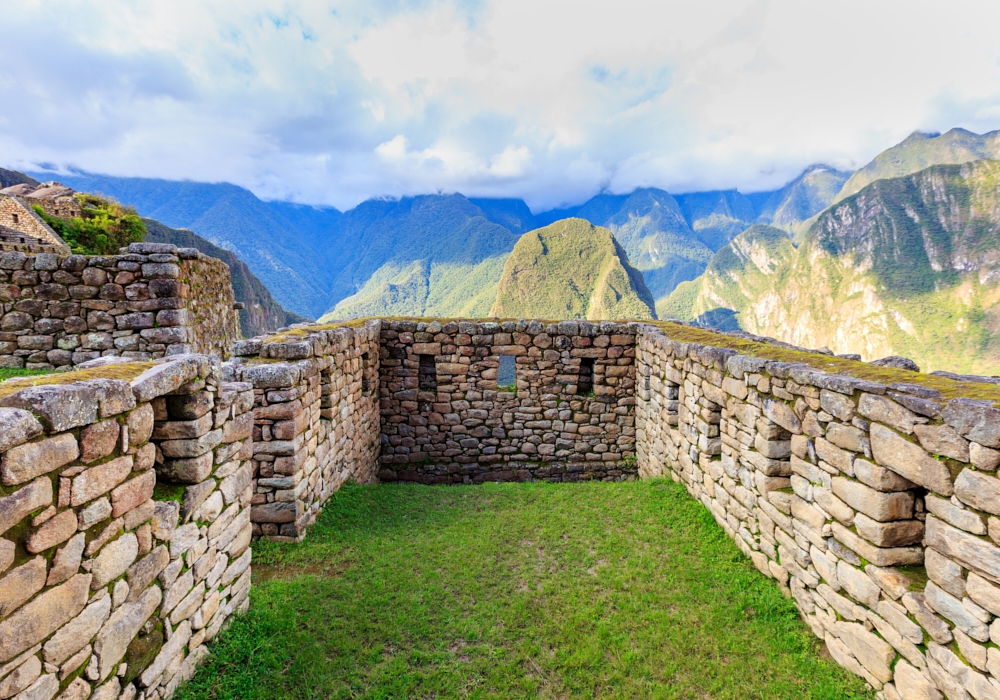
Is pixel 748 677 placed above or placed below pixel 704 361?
below

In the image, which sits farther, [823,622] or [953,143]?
[953,143]

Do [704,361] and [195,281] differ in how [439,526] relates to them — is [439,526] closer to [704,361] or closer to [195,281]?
[704,361]

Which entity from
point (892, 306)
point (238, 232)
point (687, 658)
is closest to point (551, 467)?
point (687, 658)

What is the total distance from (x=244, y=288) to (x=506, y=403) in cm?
6439

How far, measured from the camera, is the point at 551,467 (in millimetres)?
10672

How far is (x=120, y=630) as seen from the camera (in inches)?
107

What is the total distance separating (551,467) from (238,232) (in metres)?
155

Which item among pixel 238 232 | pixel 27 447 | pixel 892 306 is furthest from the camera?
→ pixel 238 232

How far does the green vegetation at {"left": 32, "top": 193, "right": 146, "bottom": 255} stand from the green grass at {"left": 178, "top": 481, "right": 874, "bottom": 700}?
21.7 metres

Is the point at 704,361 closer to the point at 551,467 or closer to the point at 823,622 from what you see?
the point at 823,622

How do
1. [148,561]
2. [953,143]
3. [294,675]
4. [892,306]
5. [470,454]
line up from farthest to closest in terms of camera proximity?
[953,143] → [892,306] → [470,454] → [294,675] → [148,561]

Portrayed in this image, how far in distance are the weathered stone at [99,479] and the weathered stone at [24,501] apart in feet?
0.52

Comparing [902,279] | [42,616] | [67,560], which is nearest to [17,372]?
[67,560]

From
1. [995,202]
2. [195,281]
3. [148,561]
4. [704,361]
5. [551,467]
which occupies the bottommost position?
[551,467]
